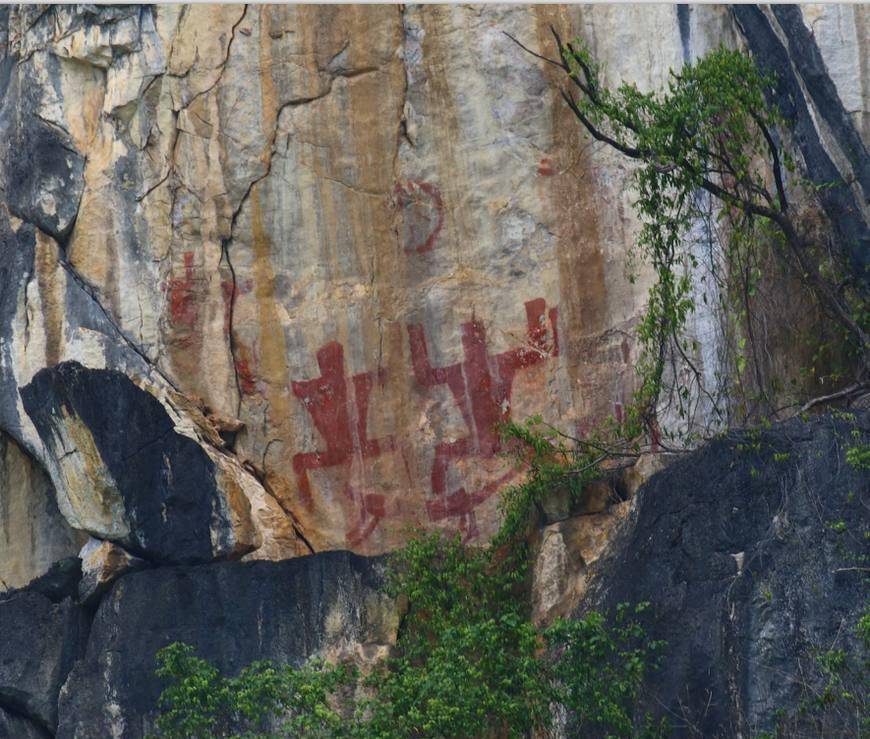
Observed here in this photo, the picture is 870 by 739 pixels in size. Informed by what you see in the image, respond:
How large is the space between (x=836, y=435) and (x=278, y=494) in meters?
4.50

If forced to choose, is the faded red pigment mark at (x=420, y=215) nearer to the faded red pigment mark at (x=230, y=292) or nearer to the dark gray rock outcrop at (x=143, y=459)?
the faded red pigment mark at (x=230, y=292)

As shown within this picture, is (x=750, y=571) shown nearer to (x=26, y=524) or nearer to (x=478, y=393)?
(x=478, y=393)

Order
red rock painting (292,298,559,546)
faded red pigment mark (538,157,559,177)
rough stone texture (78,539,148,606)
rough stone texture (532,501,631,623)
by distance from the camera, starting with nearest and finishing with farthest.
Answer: rough stone texture (532,501,631,623), rough stone texture (78,539,148,606), red rock painting (292,298,559,546), faded red pigment mark (538,157,559,177)

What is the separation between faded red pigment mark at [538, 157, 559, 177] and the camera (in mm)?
15336

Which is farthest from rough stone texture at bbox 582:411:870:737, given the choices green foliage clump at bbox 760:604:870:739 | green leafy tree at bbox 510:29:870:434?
green leafy tree at bbox 510:29:870:434

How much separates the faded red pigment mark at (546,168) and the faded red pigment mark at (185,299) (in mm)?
2735

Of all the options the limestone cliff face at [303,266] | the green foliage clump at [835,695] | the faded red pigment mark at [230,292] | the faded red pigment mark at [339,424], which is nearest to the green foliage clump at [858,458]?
the green foliage clump at [835,695]

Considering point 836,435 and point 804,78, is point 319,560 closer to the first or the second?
point 836,435

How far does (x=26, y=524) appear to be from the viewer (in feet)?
52.6

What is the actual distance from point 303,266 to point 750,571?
4.56 meters

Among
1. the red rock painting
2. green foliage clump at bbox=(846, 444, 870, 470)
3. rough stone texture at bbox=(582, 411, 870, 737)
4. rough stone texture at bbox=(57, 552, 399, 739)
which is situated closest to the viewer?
rough stone texture at bbox=(582, 411, 870, 737)

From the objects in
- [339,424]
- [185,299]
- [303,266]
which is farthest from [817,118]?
[185,299]

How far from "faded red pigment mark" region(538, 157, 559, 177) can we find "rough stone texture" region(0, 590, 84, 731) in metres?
4.70

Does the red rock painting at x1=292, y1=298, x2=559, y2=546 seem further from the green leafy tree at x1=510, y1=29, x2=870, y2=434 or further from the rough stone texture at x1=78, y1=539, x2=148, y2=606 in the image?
the rough stone texture at x1=78, y1=539, x2=148, y2=606
